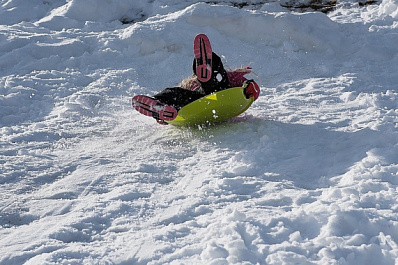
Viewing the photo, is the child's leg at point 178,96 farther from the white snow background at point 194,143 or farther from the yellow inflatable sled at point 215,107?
the white snow background at point 194,143

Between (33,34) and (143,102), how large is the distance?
3.72 meters

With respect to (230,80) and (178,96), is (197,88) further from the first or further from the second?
(230,80)

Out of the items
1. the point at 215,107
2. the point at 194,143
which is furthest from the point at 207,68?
the point at 194,143

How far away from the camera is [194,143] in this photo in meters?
4.44

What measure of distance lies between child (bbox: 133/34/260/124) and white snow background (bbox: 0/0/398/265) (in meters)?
0.29

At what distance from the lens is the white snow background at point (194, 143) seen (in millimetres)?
2777

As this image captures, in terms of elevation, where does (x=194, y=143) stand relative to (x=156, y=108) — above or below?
below

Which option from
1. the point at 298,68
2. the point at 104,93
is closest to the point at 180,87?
the point at 104,93

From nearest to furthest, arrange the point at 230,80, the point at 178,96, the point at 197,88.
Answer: the point at 178,96 → the point at 197,88 → the point at 230,80

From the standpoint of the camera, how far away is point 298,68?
6.30 meters

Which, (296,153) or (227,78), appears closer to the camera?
Answer: (296,153)

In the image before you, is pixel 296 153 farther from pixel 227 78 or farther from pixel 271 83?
pixel 271 83

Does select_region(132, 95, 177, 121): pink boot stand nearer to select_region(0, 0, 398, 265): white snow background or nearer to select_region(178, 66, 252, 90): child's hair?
select_region(0, 0, 398, 265): white snow background

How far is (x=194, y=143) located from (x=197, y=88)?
599 mm
